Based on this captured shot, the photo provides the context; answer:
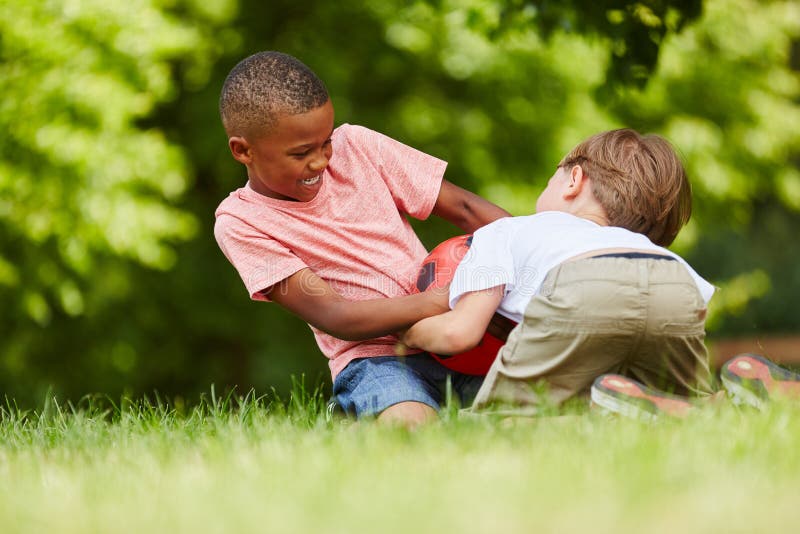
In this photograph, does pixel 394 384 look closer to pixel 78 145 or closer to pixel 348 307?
pixel 348 307

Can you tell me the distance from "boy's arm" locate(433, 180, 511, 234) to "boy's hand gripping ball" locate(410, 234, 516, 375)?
1.30 feet

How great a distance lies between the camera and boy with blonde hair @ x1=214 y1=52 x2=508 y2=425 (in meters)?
3.99

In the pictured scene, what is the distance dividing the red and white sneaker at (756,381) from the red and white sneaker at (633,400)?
287mm

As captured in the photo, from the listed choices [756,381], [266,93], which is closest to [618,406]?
[756,381]

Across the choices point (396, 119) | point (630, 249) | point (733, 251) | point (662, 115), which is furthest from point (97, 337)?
point (733, 251)

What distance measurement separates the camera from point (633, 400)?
10.4 feet

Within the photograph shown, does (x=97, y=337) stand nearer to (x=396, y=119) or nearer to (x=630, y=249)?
(x=396, y=119)

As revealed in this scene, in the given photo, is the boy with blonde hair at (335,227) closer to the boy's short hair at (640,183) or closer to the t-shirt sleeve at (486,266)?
the t-shirt sleeve at (486,266)

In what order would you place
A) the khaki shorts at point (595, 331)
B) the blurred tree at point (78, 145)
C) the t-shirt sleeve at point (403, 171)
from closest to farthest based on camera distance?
the khaki shorts at point (595, 331)
the t-shirt sleeve at point (403, 171)
the blurred tree at point (78, 145)

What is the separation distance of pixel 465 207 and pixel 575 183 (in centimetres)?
75

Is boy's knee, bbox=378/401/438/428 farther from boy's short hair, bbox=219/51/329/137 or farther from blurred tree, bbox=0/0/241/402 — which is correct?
blurred tree, bbox=0/0/241/402

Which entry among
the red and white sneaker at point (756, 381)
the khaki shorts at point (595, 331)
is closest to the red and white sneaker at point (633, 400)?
the khaki shorts at point (595, 331)

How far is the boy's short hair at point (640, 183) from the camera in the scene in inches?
153

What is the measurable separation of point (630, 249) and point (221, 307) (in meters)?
8.52
